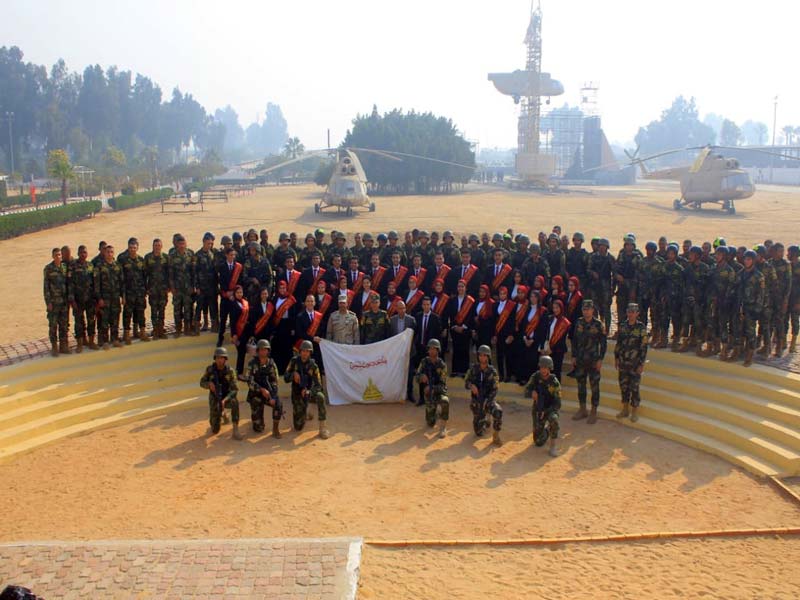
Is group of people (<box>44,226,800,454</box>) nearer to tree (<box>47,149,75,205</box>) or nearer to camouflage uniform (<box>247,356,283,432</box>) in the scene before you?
camouflage uniform (<box>247,356,283,432</box>)

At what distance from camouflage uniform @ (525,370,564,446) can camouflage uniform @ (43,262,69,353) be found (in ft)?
23.4

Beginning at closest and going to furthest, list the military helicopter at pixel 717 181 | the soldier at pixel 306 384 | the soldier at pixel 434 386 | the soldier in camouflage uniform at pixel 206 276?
the soldier at pixel 306 384 < the soldier at pixel 434 386 < the soldier in camouflage uniform at pixel 206 276 < the military helicopter at pixel 717 181

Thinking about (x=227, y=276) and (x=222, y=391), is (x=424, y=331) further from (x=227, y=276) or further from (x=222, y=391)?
(x=227, y=276)

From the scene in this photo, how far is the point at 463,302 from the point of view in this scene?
11484 millimetres

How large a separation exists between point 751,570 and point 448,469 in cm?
352

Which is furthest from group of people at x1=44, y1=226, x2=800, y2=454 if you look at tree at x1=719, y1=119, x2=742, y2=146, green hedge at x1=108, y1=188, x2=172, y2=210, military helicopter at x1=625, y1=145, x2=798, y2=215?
tree at x1=719, y1=119, x2=742, y2=146

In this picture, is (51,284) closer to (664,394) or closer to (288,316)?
(288,316)

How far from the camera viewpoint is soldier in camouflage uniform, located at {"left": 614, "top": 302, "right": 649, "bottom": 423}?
391 inches

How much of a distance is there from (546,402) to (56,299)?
7402mm

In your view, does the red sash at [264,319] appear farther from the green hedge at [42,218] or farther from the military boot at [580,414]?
the green hedge at [42,218]

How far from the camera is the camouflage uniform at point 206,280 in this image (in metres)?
12.0

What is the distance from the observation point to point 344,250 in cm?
1327

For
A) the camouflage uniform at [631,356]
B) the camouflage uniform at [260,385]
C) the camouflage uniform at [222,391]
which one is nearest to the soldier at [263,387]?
the camouflage uniform at [260,385]

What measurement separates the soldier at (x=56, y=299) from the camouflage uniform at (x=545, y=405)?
7.12 metres
